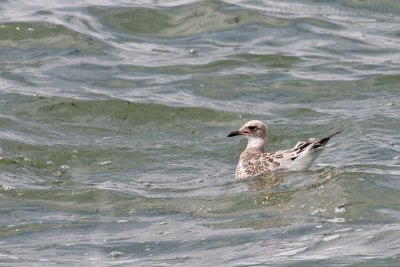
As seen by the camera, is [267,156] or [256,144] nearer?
[267,156]

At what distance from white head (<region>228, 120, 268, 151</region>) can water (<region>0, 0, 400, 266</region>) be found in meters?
0.54

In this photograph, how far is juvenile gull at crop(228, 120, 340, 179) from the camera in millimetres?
13242

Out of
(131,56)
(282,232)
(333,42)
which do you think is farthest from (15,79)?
(282,232)

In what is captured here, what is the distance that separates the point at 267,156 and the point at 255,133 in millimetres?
819

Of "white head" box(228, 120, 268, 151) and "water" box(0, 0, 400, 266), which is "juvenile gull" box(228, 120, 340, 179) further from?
"water" box(0, 0, 400, 266)

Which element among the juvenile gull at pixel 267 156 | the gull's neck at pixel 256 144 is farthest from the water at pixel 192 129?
the gull's neck at pixel 256 144

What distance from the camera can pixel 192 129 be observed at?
54.9 feet

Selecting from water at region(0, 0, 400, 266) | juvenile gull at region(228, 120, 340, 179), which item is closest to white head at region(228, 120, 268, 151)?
juvenile gull at region(228, 120, 340, 179)

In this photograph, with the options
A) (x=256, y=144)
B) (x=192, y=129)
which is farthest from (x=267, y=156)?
(x=192, y=129)

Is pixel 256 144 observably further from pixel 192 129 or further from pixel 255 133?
pixel 192 129

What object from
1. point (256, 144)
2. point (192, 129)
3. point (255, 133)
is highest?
point (255, 133)

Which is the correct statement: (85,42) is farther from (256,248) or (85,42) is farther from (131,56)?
(256,248)

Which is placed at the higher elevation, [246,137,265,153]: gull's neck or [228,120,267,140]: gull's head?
[228,120,267,140]: gull's head

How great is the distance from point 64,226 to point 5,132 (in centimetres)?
454
